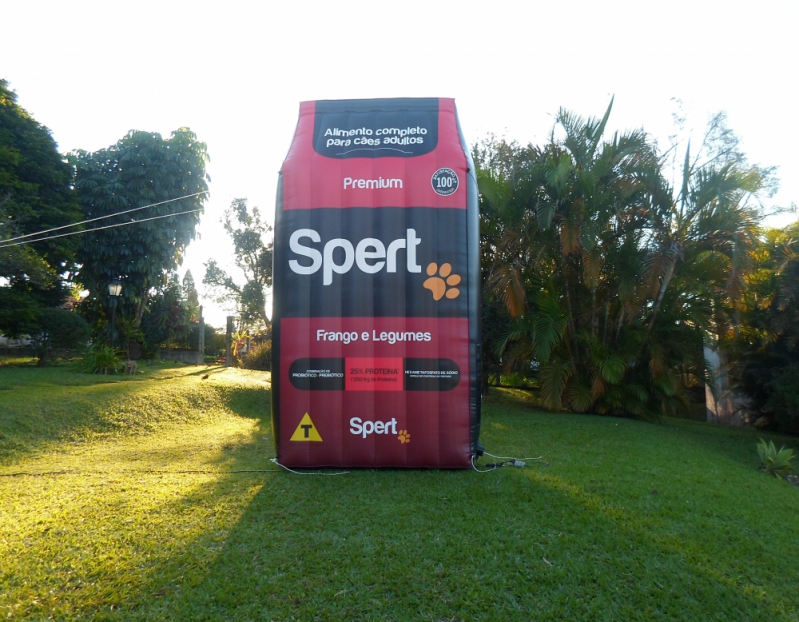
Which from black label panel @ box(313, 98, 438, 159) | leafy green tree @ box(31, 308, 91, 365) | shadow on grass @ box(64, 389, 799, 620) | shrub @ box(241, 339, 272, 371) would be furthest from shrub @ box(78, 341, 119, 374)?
black label panel @ box(313, 98, 438, 159)

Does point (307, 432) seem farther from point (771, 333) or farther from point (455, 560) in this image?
point (771, 333)

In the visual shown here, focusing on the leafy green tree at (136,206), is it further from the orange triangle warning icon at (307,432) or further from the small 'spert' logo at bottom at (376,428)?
the small 'spert' logo at bottom at (376,428)

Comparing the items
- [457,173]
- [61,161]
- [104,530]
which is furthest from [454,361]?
[61,161]

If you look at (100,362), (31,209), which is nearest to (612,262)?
(100,362)

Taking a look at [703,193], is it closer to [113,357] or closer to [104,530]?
[104,530]

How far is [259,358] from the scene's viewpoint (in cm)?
2169

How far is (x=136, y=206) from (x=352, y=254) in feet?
59.7

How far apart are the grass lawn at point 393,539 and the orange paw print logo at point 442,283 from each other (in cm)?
198

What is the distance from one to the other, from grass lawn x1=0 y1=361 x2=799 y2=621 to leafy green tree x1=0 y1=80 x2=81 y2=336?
10030mm

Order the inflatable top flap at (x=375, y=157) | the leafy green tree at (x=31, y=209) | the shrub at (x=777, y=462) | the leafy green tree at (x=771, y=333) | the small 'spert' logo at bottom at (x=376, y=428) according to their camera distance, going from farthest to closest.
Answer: the leafy green tree at (x=31, y=209) < the leafy green tree at (x=771, y=333) < the shrub at (x=777, y=462) < the inflatable top flap at (x=375, y=157) < the small 'spert' logo at bottom at (x=376, y=428)

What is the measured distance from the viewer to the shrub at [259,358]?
2156 centimetres

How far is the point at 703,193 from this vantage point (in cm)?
1050

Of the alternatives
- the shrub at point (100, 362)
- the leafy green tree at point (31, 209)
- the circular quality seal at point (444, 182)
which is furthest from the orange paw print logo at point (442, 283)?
the leafy green tree at point (31, 209)

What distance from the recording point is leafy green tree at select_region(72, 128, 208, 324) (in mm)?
20547
